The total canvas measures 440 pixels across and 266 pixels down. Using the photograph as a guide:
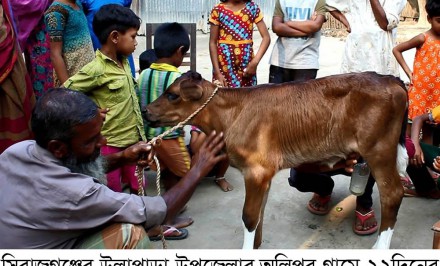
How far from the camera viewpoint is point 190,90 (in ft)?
11.7

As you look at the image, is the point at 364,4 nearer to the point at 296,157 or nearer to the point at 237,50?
the point at 237,50

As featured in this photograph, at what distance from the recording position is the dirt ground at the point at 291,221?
13.1ft

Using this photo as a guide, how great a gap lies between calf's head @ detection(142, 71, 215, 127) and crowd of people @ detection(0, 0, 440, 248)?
0.39 m

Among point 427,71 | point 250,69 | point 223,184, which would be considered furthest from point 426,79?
point 223,184

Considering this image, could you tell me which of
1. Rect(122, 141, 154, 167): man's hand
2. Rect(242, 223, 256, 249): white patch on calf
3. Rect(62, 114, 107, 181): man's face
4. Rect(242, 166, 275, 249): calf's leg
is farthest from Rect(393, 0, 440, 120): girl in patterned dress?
Rect(62, 114, 107, 181): man's face

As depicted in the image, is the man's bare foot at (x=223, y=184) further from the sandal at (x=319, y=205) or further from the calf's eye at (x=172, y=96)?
the calf's eye at (x=172, y=96)

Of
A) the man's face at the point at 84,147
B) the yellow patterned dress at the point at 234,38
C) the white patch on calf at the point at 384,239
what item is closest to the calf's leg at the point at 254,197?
the white patch on calf at the point at 384,239

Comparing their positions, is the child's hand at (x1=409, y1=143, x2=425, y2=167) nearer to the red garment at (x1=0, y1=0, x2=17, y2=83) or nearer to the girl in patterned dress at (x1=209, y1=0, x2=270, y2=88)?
the girl in patterned dress at (x1=209, y1=0, x2=270, y2=88)

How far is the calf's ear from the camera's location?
355 cm

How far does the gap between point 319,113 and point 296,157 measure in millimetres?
352

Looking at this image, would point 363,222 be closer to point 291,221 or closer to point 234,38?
point 291,221

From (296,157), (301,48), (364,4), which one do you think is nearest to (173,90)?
(296,157)

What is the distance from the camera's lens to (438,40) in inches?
183

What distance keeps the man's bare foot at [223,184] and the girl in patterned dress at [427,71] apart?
1806 millimetres
